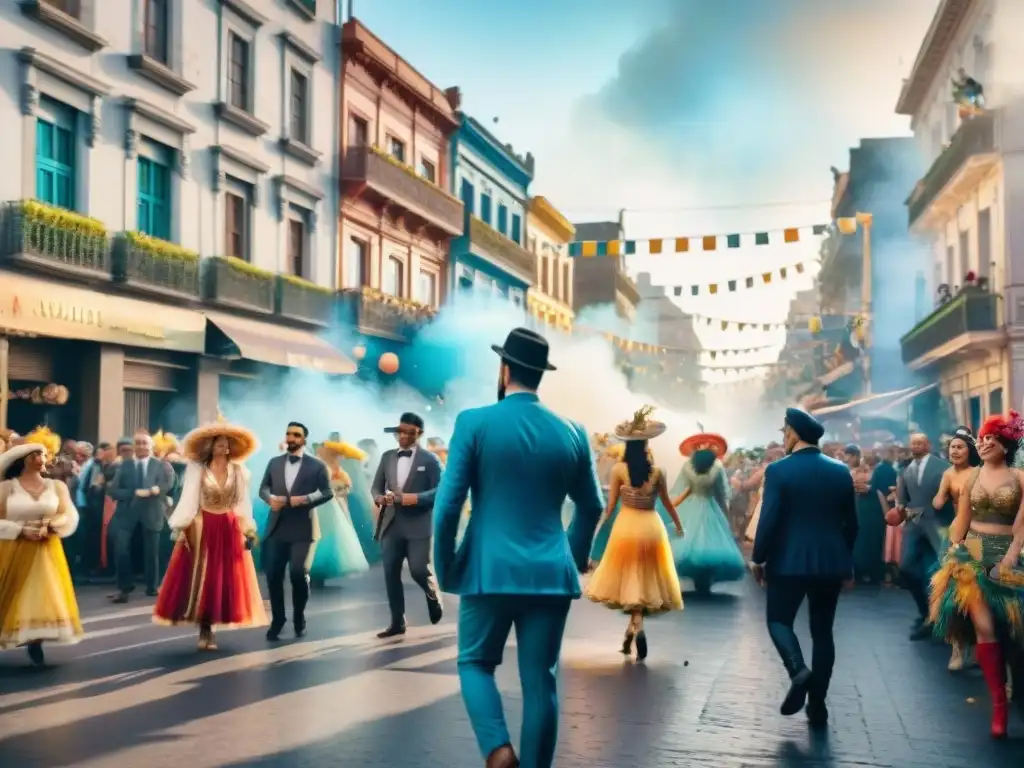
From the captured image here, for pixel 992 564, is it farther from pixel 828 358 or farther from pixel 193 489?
pixel 828 358

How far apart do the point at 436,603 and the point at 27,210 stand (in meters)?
10.5

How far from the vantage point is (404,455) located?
11875 millimetres

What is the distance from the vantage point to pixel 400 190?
34.0 metres

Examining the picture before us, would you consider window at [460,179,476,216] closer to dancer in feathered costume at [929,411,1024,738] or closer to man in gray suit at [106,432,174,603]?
man in gray suit at [106,432,174,603]

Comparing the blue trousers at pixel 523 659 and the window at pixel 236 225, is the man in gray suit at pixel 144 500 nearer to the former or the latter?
the blue trousers at pixel 523 659

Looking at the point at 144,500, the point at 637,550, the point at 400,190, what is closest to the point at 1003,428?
the point at 637,550

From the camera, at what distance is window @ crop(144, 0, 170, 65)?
77.8 feet

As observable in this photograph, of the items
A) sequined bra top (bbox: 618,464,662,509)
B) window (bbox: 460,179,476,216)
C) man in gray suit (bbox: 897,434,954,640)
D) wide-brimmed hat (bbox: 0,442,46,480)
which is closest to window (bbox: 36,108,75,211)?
wide-brimmed hat (bbox: 0,442,46,480)

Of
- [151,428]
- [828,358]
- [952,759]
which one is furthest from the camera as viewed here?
[828,358]

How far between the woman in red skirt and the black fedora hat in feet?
17.5

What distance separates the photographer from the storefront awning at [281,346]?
25375mm

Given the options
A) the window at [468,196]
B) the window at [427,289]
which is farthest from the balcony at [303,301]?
the window at [468,196]

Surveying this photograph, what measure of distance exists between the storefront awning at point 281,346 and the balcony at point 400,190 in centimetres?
425

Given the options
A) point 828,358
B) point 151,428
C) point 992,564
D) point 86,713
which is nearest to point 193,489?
point 86,713
